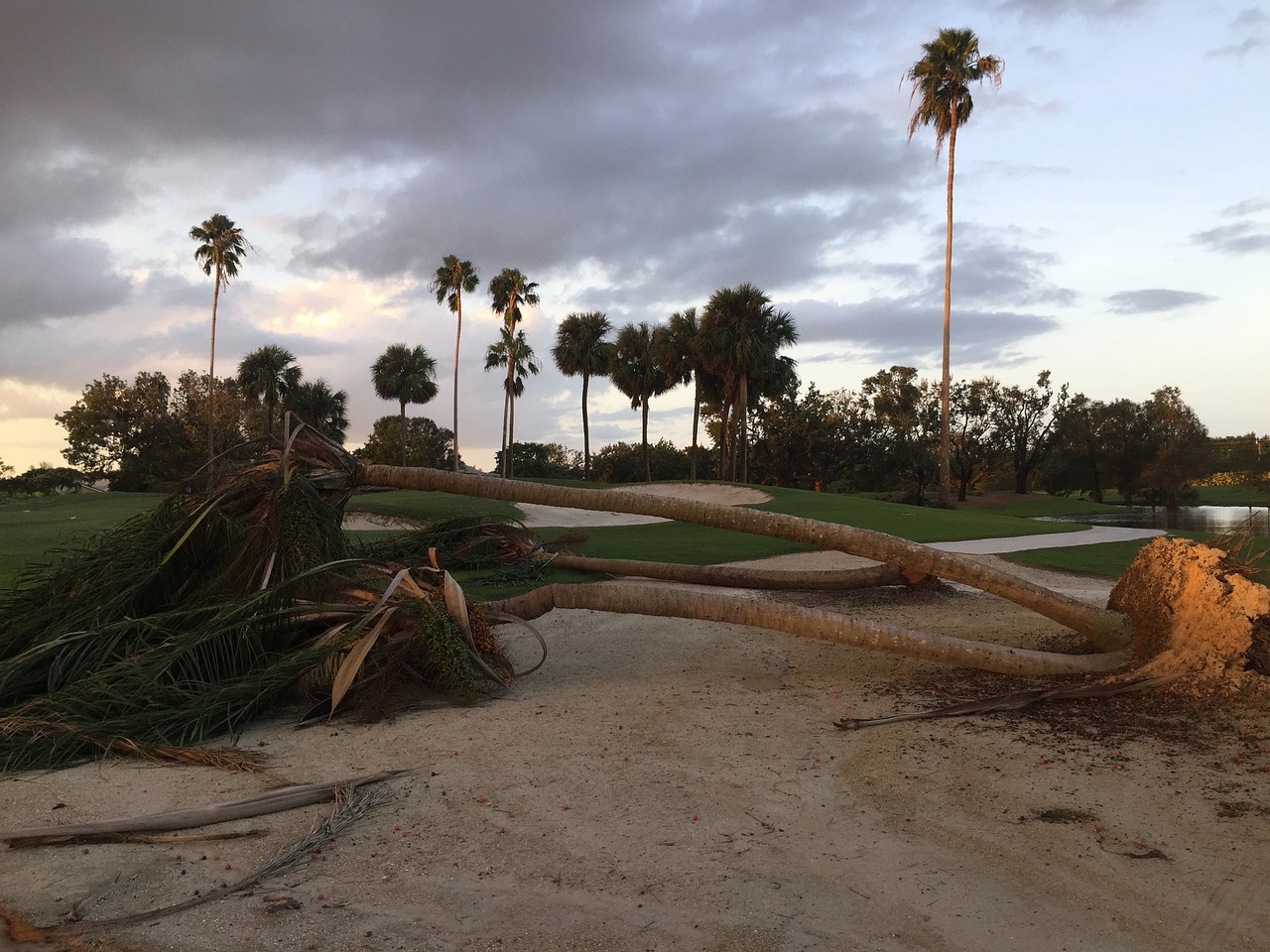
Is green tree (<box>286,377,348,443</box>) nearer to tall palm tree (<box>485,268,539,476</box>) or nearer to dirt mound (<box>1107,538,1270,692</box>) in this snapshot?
tall palm tree (<box>485,268,539,476</box>)

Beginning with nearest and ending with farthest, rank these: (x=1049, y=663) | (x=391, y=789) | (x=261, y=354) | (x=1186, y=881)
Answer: (x=1186, y=881)
(x=391, y=789)
(x=1049, y=663)
(x=261, y=354)

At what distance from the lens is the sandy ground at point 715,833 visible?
3037 millimetres

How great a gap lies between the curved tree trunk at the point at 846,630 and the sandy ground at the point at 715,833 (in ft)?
1.37

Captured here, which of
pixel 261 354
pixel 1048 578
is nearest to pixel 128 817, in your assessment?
pixel 1048 578

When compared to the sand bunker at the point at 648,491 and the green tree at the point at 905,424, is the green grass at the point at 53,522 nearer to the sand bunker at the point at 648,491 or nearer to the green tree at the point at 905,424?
the sand bunker at the point at 648,491

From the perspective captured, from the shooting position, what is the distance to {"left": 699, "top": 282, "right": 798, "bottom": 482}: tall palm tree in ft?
139

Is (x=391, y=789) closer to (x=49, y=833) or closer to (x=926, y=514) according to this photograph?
(x=49, y=833)

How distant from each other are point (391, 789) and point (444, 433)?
243 ft

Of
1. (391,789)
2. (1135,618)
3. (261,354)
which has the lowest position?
(391,789)

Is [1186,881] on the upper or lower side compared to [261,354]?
lower

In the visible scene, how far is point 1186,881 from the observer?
3375 mm

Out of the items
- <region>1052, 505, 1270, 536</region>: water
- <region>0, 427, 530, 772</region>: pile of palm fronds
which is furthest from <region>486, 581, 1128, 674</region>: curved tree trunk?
<region>1052, 505, 1270, 536</region>: water

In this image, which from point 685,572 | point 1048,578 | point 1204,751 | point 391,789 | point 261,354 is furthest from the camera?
point 261,354

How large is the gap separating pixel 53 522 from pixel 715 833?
73.3 ft
